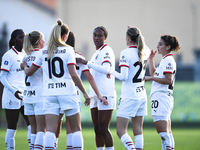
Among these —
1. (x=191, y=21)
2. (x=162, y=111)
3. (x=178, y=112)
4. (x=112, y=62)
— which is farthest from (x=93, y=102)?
(x=191, y=21)

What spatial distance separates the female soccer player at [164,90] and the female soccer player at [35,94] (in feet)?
6.47

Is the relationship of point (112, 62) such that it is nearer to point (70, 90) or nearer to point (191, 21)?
point (70, 90)

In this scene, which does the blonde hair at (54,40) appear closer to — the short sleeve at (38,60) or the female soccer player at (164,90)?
the short sleeve at (38,60)

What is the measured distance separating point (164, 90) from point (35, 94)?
7.91 feet

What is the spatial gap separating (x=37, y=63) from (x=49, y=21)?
1264 inches

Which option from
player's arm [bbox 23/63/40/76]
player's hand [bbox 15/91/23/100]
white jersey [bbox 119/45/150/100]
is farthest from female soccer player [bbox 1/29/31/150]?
white jersey [bbox 119/45/150/100]

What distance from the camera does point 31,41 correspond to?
6145 millimetres

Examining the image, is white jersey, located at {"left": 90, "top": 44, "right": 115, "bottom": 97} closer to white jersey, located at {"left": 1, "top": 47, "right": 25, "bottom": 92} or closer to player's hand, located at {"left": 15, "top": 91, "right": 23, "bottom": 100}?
player's hand, located at {"left": 15, "top": 91, "right": 23, "bottom": 100}

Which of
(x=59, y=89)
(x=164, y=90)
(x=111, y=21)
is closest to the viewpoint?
→ (x=59, y=89)

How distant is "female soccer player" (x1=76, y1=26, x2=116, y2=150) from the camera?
6.24m

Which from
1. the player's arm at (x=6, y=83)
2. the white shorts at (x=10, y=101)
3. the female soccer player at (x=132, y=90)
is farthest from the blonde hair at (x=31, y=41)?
the female soccer player at (x=132, y=90)

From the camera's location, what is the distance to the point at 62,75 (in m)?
5.23

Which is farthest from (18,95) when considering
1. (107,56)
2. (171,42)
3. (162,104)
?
(171,42)

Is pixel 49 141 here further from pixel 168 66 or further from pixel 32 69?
pixel 168 66
